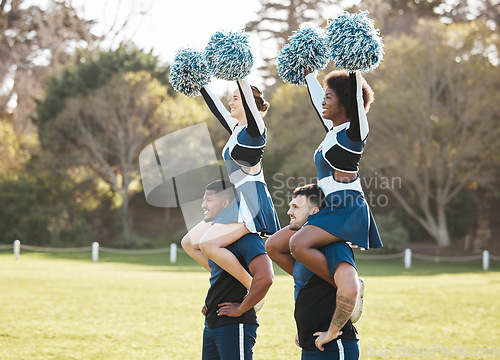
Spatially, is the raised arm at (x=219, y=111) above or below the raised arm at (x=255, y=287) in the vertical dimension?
above

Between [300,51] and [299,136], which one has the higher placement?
[299,136]

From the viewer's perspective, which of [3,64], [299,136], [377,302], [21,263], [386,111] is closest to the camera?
[377,302]

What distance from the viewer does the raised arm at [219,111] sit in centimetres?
453

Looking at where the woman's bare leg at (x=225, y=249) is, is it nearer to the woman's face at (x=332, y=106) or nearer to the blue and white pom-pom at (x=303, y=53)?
the woman's face at (x=332, y=106)

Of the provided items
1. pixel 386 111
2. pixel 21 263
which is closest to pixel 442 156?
pixel 386 111

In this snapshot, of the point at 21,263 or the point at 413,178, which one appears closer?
the point at 21,263

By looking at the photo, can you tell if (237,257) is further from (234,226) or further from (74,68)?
(74,68)

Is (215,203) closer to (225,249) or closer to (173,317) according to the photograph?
(225,249)

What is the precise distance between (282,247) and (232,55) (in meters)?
1.27

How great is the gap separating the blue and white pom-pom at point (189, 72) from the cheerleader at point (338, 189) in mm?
1237

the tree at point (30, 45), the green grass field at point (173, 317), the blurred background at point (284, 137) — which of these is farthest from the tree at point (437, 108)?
the tree at point (30, 45)

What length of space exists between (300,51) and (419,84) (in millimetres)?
25815

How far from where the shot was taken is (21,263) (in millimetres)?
20719

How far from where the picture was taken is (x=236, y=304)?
153 inches
